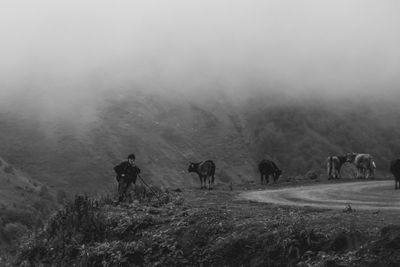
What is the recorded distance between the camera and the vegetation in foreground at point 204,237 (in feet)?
41.5

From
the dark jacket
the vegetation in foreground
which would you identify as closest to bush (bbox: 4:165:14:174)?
the dark jacket

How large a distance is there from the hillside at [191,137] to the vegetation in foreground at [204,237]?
2283 inches

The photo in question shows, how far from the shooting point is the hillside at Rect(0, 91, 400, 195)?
88938 mm

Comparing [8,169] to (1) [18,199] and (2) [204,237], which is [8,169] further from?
(2) [204,237]

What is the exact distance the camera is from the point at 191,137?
364 feet

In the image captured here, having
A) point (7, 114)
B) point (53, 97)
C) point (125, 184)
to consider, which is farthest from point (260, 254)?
point (53, 97)

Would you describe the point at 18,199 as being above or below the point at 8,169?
below

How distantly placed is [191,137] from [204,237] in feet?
313

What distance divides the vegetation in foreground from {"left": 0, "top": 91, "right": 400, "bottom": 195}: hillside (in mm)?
57992

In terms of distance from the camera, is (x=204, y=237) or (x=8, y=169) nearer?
(x=204, y=237)

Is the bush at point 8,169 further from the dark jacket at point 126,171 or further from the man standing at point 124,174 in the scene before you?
the dark jacket at point 126,171

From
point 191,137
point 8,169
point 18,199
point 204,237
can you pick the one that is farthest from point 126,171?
point 191,137

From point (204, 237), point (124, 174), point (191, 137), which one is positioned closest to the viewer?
point (204, 237)

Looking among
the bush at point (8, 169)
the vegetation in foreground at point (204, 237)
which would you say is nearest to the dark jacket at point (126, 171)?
the vegetation in foreground at point (204, 237)
